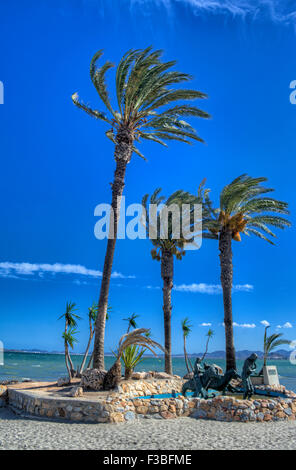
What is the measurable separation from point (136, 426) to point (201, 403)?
236cm

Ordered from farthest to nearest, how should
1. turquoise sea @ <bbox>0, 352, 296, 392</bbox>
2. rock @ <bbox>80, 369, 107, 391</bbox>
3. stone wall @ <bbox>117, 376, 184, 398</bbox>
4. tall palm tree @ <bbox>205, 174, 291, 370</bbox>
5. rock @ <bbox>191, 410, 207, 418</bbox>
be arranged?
1. turquoise sea @ <bbox>0, 352, 296, 392</bbox>
2. tall palm tree @ <bbox>205, 174, 291, 370</bbox>
3. rock @ <bbox>80, 369, 107, 391</bbox>
4. stone wall @ <bbox>117, 376, 184, 398</bbox>
5. rock @ <bbox>191, 410, 207, 418</bbox>

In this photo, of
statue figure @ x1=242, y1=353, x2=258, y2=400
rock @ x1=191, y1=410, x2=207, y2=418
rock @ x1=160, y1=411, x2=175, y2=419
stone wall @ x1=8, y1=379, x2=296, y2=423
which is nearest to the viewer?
stone wall @ x1=8, y1=379, x2=296, y2=423

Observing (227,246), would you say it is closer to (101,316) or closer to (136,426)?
(101,316)

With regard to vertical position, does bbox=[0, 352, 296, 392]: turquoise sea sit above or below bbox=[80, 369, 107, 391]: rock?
below

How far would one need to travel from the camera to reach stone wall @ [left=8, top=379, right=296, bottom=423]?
31.6ft

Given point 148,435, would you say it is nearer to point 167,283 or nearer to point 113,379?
point 113,379

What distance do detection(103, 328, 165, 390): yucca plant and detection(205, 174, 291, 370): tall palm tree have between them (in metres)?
7.71

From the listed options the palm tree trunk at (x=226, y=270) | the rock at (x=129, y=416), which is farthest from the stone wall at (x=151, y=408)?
the palm tree trunk at (x=226, y=270)

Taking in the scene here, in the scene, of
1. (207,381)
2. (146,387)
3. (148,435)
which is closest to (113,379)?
(146,387)

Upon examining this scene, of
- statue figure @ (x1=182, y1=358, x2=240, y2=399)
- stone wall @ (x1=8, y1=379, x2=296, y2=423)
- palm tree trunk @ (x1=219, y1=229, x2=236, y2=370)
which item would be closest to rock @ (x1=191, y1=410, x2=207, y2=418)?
stone wall @ (x1=8, y1=379, x2=296, y2=423)

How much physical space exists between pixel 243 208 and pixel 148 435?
14.5m

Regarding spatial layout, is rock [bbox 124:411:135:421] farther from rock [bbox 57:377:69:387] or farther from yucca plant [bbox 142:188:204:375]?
yucca plant [bbox 142:188:204:375]

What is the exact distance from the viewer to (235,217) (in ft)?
66.1
